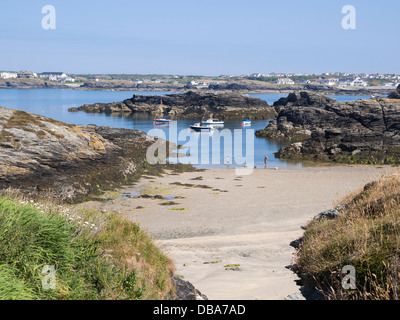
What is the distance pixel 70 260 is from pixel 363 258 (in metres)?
5.33

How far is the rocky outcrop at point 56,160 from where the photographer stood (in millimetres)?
23906

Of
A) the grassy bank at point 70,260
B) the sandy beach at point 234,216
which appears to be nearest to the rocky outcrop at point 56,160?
the sandy beach at point 234,216

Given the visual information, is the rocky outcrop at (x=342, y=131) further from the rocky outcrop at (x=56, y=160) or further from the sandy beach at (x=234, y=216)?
the rocky outcrop at (x=56, y=160)

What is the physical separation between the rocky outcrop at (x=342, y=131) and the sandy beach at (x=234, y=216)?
678 centimetres

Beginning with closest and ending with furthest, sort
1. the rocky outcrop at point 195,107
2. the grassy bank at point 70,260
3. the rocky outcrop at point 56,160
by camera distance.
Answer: the grassy bank at point 70,260 → the rocky outcrop at point 56,160 → the rocky outcrop at point 195,107

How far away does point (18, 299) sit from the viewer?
5340mm

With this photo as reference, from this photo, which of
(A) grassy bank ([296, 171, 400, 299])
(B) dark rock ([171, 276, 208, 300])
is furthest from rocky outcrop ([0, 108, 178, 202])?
(A) grassy bank ([296, 171, 400, 299])

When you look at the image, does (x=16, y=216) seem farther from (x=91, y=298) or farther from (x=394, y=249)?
(x=394, y=249)

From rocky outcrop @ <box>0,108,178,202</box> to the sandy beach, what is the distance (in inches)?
77.9

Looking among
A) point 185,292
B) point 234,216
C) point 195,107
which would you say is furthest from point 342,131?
point 195,107

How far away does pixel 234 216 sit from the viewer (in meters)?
21.7

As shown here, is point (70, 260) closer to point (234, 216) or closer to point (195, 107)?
point (234, 216)

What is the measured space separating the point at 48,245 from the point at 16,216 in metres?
0.80
